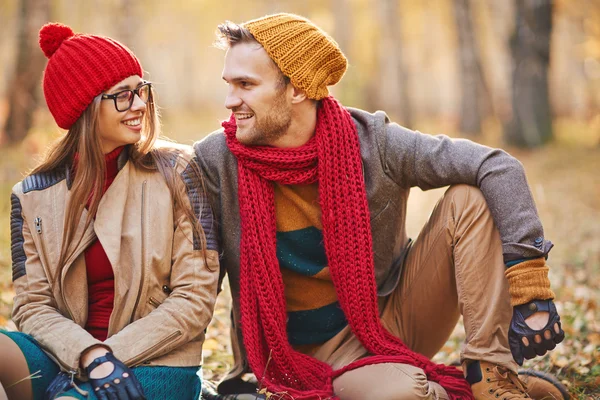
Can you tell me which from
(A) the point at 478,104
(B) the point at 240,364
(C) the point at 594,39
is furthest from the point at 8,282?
(C) the point at 594,39

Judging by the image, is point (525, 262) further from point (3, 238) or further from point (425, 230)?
point (3, 238)

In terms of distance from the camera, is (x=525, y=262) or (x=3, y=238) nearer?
(x=525, y=262)

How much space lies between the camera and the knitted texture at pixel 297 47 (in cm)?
333

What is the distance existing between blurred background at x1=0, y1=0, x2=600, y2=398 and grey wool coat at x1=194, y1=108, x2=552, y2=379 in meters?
0.80

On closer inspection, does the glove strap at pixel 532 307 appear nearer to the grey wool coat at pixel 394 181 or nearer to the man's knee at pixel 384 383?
the grey wool coat at pixel 394 181

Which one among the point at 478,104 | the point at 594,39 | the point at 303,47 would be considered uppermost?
the point at 303,47

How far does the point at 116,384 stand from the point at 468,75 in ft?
45.5

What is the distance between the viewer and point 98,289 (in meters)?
3.15

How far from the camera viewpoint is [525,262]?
3.08 meters

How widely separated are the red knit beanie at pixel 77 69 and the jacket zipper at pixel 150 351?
1.03m

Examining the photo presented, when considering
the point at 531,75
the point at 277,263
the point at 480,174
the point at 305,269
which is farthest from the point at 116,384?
the point at 531,75

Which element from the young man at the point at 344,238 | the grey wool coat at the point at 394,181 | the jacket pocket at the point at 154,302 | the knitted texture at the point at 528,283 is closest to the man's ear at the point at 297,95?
the young man at the point at 344,238

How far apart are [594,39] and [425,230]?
1424 centimetres

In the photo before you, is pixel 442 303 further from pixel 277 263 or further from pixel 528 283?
pixel 277 263
